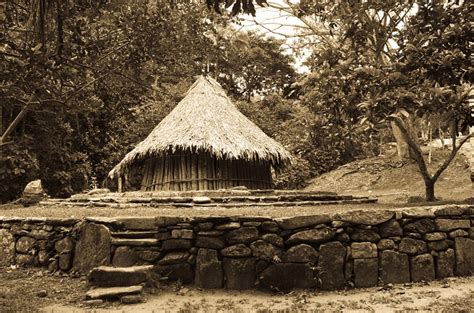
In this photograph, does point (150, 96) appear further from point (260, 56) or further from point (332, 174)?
point (332, 174)

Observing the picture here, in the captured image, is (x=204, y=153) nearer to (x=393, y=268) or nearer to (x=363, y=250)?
(x=363, y=250)

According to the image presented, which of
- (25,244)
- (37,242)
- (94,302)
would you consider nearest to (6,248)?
(25,244)

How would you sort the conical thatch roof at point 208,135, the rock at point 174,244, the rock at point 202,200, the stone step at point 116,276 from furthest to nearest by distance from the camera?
1. the conical thatch roof at point 208,135
2. the rock at point 202,200
3. the rock at point 174,244
4. the stone step at point 116,276

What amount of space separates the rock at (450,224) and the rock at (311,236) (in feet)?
5.76

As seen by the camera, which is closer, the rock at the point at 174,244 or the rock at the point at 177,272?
the rock at the point at 177,272

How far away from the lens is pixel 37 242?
7629 millimetres

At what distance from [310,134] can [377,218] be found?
1305cm

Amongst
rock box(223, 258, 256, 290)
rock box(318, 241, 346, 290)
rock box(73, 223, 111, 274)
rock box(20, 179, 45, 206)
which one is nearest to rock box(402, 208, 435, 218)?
rock box(318, 241, 346, 290)

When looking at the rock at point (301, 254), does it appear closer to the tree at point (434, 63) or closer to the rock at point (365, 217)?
the rock at point (365, 217)

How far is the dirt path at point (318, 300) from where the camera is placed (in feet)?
18.8

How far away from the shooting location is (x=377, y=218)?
6844 millimetres

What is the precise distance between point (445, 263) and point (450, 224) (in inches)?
23.0

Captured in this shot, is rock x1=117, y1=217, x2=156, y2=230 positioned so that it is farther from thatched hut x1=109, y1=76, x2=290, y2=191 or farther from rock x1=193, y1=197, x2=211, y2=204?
thatched hut x1=109, y1=76, x2=290, y2=191

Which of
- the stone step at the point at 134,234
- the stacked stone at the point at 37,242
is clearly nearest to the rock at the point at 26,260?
the stacked stone at the point at 37,242
